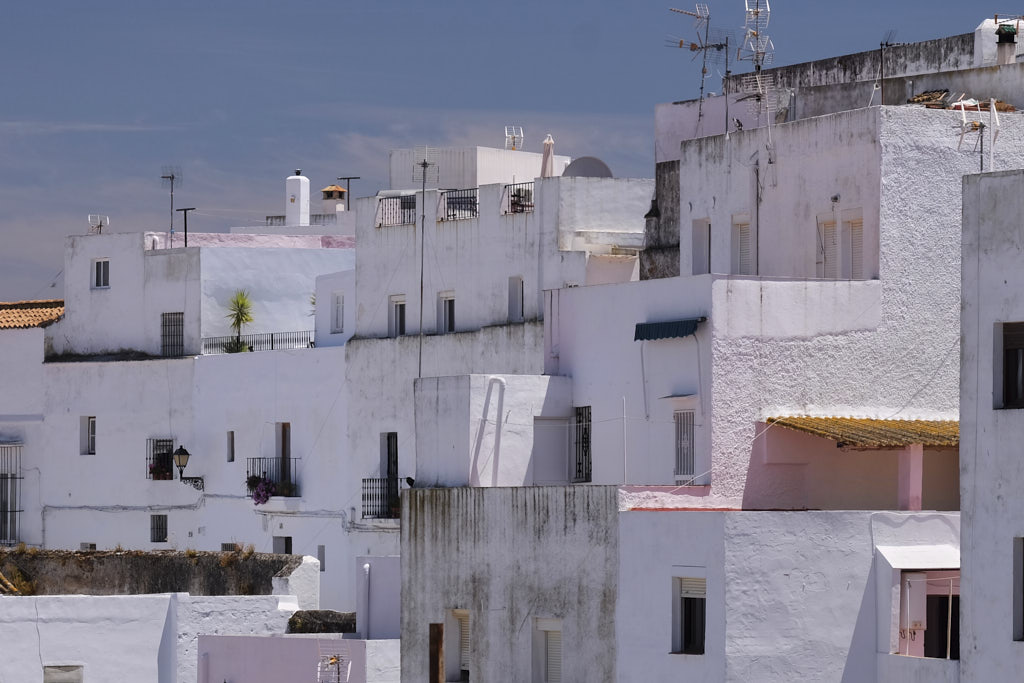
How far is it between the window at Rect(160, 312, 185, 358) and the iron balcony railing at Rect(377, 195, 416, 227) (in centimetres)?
642

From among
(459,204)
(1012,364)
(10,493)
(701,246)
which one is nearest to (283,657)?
(701,246)

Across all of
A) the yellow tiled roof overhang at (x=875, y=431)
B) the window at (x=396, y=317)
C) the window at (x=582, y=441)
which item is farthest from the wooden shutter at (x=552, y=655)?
the window at (x=396, y=317)

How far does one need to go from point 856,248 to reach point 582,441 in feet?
15.8

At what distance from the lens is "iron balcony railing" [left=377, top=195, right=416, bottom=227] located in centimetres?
4534

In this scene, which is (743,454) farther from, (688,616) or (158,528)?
(158,528)

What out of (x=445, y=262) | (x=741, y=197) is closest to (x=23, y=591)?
(x=445, y=262)

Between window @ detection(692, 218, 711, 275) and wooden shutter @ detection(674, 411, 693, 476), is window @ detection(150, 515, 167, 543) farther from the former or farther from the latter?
wooden shutter @ detection(674, 411, 693, 476)

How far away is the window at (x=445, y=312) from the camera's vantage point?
1747 inches

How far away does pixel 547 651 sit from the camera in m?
30.4

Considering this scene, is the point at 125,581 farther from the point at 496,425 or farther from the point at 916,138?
the point at 916,138

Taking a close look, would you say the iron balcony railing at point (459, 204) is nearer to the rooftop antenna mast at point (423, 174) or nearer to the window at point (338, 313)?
the rooftop antenna mast at point (423, 174)

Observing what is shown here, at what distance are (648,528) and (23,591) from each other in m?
18.9

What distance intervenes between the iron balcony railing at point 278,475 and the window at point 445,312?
4.62 meters

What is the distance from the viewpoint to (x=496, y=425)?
32.4 metres
